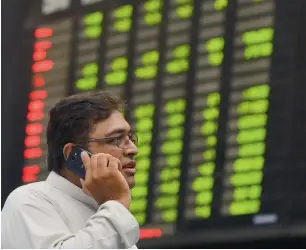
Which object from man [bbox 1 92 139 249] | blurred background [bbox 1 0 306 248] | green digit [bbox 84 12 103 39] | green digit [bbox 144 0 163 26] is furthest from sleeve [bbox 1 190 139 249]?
green digit [bbox 84 12 103 39]

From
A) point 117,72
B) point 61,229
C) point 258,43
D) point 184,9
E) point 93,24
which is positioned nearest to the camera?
point 61,229

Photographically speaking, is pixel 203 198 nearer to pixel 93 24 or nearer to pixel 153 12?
pixel 153 12

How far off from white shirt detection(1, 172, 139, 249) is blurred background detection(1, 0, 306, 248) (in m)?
1.82

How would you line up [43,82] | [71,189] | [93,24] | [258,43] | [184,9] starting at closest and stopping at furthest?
[71,189] < [258,43] < [184,9] < [93,24] < [43,82]

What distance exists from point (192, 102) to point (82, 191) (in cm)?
Result: 202

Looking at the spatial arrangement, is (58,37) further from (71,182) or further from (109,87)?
(71,182)

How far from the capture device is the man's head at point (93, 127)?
4.16 ft

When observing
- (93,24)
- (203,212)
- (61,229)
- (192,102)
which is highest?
(93,24)

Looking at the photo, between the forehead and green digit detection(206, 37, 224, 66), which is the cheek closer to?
the forehead

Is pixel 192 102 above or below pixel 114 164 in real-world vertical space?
above

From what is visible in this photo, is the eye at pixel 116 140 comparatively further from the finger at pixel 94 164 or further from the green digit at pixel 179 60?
the green digit at pixel 179 60

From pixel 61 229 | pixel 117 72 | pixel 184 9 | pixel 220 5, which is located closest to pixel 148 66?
pixel 117 72

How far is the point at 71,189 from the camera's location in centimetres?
129

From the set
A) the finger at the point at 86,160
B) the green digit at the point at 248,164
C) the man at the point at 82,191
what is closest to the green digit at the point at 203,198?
the green digit at the point at 248,164
